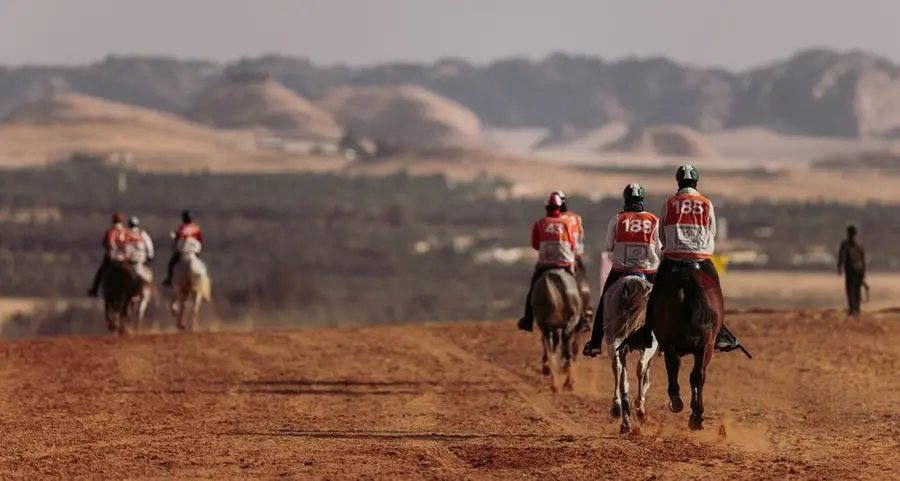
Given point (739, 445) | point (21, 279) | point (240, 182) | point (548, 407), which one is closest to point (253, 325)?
point (21, 279)

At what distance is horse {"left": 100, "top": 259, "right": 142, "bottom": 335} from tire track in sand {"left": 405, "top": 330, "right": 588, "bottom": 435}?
483 cm

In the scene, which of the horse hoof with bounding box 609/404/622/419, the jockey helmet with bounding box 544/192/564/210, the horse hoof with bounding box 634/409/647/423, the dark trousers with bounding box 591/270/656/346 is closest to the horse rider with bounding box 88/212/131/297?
the jockey helmet with bounding box 544/192/564/210

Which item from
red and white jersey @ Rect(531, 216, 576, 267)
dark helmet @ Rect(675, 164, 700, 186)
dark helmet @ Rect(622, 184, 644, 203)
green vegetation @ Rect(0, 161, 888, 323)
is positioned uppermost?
dark helmet @ Rect(675, 164, 700, 186)

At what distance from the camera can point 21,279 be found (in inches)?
2960

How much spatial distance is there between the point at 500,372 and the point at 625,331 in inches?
287

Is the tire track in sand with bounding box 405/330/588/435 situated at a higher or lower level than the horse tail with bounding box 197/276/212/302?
lower

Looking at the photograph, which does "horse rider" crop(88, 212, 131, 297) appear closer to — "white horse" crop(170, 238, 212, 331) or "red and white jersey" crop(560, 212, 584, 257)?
"white horse" crop(170, 238, 212, 331)

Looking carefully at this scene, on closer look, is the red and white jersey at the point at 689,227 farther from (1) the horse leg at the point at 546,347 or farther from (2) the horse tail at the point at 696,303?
(1) the horse leg at the point at 546,347

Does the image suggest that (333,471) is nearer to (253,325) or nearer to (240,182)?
(253,325)

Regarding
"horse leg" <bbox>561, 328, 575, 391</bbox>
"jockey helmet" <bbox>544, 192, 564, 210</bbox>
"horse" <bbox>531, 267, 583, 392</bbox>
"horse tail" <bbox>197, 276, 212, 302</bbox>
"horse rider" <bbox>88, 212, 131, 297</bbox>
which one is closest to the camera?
"jockey helmet" <bbox>544, 192, 564, 210</bbox>

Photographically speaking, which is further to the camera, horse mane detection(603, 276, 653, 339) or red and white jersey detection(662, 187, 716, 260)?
horse mane detection(603, 276, 653, 339)

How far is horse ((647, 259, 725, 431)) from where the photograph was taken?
1675 centimetres

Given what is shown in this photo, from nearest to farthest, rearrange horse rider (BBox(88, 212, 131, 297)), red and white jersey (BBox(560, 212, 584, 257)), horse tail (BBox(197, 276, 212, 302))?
red and white jersey (BBox(560, 212, 584, 257))
horse rider (BBox(88, 212, 131, 297))
horse tail (BBox(197, 276, 212, 302))

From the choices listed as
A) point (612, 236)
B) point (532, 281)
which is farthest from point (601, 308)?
point (532, 281)
